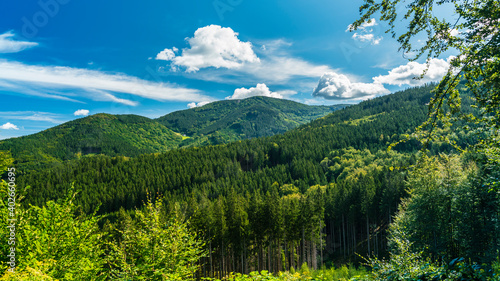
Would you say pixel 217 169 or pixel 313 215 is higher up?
pixel 217 169

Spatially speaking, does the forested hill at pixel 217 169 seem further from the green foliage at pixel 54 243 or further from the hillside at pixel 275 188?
the green foliage at pixel 54 243

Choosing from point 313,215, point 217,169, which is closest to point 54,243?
point 313,215

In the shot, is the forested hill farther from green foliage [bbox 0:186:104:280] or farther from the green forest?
green foliage [bbox 0:186:104:280]

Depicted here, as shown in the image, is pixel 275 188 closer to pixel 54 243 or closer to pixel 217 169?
pixel 217 169

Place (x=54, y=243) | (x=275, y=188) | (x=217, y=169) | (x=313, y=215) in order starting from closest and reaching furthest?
(x=54, y=243)
(x=313, y=215)
(x=275, y=188)
(x=217, y=169)

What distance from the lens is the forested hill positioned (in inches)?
4626

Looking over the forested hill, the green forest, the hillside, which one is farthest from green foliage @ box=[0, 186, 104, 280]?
the forested hill

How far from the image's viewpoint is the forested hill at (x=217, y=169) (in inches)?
4626

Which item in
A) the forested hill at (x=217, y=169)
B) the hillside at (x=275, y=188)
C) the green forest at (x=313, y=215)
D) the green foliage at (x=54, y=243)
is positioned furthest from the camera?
the forested hill at (x=217, y=169)

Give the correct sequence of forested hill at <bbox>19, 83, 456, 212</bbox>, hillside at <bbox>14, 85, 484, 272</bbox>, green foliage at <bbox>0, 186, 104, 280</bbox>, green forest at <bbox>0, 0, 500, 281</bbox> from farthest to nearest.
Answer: forested hill at <bbox>19, 83, 456, 212</bbox>
hillside at <bbox>14, 85, 484, 272</bbox>
green foliage at <bbox>0, 186, 104, 280</bbox>
green forest at <bbox>0, 0, 500, 281</bbox>

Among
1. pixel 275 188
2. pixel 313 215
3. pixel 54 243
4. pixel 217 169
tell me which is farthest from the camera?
pixel 217 169

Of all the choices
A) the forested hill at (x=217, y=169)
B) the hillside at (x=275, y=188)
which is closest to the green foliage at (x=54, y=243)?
the hillside at (x=275, y=188)

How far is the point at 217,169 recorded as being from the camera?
139375 millimetres

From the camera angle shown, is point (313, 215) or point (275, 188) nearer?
point (313, 215)
